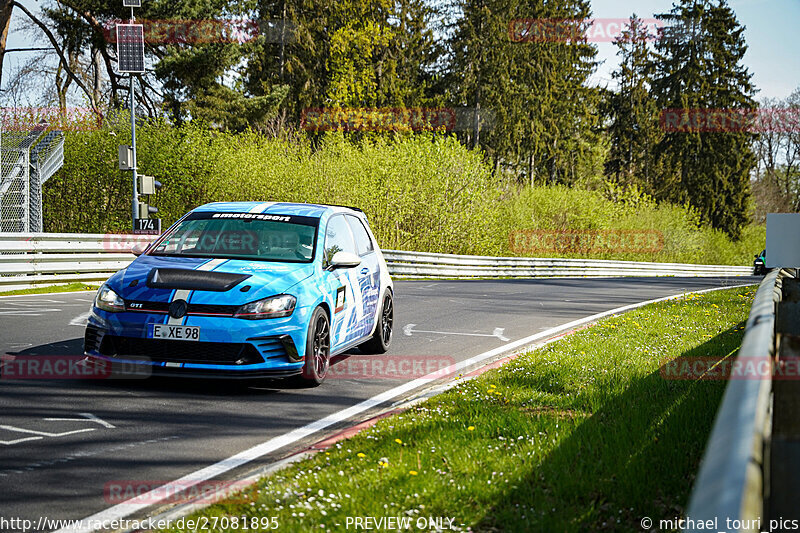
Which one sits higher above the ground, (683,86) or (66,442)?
(683,86)

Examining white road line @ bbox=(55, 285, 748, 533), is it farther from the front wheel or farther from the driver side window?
the driver side window

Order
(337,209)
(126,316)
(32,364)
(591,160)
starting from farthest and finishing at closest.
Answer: (591,160)
(337,209)
(32,364)
(126,316)

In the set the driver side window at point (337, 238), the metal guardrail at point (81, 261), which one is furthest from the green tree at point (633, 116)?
the driver side window at point (337, 238)

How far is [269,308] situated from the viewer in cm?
722

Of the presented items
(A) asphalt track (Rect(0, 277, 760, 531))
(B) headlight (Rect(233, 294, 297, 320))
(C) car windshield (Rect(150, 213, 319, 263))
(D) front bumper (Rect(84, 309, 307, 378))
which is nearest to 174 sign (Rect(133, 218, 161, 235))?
(A) asphalt track (Rect(0, 277, 760, 531))

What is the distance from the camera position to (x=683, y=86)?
227 ft

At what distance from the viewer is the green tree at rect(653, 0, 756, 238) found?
224 feet

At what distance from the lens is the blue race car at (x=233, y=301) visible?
7.01 metres

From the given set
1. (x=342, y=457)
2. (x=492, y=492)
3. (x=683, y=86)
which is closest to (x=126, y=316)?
(x=342, y=457)

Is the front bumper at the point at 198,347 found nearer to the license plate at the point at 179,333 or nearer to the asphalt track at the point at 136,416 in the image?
the license plate at the point at 179,333

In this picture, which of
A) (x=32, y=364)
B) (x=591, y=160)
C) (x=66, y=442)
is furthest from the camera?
(x=591, y=160)

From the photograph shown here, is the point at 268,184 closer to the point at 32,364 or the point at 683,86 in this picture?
the point at 32,364

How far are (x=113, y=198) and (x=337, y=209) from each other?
27.6 meters

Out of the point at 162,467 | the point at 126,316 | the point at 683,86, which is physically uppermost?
the point at 683,86
